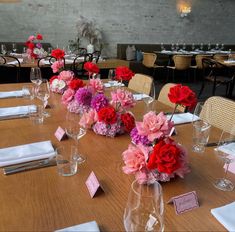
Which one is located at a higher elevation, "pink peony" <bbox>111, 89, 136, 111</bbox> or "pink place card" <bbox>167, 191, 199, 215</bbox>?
"pink peony" <bbox>111, 89, 136, 111</bbox>

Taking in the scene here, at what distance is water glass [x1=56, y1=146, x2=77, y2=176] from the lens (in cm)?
104

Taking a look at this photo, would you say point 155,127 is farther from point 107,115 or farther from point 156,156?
point 107,115

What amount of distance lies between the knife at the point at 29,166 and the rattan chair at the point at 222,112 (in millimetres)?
1141

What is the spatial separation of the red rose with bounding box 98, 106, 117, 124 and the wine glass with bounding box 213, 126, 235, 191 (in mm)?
500

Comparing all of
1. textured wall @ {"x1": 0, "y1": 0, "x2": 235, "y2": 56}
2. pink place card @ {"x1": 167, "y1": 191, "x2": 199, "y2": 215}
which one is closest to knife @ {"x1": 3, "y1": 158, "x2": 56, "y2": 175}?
pink place card @ {"x1": 167, "y1": 191, "x2": 199, "y2": 215}

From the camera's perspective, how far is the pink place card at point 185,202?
2.76 ft

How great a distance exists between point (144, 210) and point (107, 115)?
0.64 m

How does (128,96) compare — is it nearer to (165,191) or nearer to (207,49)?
(165,191)

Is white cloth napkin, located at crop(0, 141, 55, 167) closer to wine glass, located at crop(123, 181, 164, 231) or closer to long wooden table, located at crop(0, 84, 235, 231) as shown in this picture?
long wooden table, located at crop(0, 84, 235, 231)

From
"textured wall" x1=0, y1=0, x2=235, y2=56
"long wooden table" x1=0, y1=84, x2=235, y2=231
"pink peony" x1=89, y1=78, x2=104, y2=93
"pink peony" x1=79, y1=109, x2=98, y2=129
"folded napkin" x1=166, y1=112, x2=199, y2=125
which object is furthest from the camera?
"textured wall" x1=0, y1=0, x2=235, y2=56

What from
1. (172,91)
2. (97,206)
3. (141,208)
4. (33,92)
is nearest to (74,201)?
(97,206)

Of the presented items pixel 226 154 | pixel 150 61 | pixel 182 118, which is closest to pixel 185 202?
pixel 226 154

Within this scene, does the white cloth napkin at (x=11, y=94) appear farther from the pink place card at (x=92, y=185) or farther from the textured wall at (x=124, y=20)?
the textured wall at (x=124, y=20)

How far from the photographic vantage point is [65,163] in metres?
1.08
